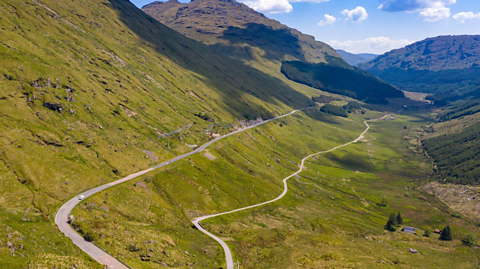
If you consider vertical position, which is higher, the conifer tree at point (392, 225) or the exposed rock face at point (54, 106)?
the exposed rock face at point (54, 106)

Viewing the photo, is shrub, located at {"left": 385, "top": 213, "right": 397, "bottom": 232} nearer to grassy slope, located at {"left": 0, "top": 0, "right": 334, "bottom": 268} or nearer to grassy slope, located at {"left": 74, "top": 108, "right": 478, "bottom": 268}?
grassy slope, located at {"left": 74, "top": 108, "right": 478, "bottom": 268}

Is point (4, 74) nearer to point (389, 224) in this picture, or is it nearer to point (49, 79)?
point (49, 79)

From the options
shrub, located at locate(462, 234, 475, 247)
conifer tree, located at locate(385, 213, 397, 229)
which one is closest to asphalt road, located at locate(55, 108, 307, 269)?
conifer tree, located at locate(385, 213, 397, 229)

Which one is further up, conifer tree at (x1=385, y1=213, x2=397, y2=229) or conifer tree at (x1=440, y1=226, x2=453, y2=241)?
conifer tree at (x1=440, y1=226, x2=453, y2=241)

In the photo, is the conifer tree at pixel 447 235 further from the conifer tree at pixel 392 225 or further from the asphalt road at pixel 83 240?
the asphalt road at pixel 83 240

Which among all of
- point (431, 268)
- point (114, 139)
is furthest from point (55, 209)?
point (431, 268)

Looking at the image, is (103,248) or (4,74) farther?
(4,74)

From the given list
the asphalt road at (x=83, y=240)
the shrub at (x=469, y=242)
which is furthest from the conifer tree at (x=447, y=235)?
the asphalt road at (x=83, y=240)

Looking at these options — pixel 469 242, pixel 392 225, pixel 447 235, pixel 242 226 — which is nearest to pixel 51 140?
pixel 242 226

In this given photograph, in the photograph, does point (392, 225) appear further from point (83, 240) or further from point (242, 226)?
point (83, 240)

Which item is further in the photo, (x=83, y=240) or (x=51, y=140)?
(x=51, y=140)

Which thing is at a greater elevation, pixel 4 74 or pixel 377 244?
pixel 4 74
